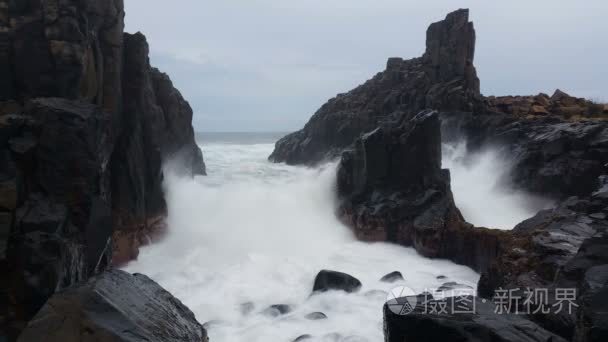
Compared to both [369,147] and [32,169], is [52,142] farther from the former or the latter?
[369,147]

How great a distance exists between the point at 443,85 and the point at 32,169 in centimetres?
2692

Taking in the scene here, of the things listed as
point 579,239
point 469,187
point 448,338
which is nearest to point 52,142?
point 448,338

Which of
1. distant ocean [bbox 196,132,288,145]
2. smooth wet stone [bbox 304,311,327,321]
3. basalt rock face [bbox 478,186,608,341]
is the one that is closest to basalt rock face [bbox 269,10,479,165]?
basalt rock face [bbox 478,186,608,341]

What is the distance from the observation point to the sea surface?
31.3 ft

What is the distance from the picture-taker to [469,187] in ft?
68.3

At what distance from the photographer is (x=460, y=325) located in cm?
536

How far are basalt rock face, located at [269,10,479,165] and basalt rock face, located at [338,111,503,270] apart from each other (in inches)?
326

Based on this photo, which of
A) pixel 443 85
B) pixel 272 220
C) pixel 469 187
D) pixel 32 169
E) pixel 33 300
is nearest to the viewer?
pixel 33 300

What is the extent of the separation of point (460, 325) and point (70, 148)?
24.7 ft

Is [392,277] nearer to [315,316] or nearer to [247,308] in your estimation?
[315,316]

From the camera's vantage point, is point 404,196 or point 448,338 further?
point 404,196

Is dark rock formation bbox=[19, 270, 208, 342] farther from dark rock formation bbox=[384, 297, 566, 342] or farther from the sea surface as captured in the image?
dark rock formation bbox=[384, 297, 566, 342]

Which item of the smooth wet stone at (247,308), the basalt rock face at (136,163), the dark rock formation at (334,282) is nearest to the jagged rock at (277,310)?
the smooth wet stone at (247,308)

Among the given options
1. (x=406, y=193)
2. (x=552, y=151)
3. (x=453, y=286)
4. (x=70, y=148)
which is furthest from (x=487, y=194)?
(x=70, y=148)
